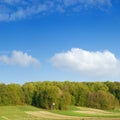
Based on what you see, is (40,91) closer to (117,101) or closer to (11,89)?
(11,89)

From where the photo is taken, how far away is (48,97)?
99.1 m

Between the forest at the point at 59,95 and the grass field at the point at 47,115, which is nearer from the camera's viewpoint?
the grass field at the point at 47,115

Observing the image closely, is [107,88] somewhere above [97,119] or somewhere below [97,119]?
above

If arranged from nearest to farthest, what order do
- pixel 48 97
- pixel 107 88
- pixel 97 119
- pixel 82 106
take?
pixel 97 119, pixel 48 97, pixel 82 106, pixel 107 88

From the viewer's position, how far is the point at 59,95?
9944 cm

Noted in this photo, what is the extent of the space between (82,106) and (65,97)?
9.89 metres

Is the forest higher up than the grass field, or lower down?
higher up

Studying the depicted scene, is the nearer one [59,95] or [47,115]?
[47,115]

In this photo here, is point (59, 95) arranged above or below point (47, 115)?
above

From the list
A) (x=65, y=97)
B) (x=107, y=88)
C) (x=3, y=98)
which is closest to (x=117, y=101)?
(x=107, y=88)

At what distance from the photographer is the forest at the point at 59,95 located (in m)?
98.9

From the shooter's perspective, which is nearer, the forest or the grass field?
the grass field

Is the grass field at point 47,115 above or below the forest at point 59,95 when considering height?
below

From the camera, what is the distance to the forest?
98.9 meters
